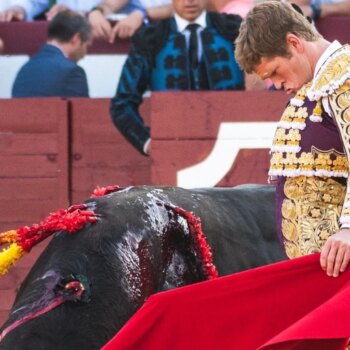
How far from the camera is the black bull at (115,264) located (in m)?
3.94

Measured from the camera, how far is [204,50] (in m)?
6.36

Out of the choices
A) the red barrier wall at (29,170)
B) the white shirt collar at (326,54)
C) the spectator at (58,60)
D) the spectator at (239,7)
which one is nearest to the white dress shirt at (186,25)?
the spectator at (239,7)

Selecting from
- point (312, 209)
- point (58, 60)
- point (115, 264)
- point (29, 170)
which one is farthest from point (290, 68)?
point (29, 170)

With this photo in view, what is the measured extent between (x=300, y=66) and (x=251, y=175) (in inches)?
105

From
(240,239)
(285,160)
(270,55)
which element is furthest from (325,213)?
(240,239)

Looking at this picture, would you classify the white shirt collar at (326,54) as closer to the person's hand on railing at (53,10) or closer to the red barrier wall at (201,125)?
the red barrier wall at (201,125)

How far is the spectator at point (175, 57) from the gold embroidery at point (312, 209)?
100 inches

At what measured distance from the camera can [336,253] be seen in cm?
345

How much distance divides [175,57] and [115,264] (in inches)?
94.1

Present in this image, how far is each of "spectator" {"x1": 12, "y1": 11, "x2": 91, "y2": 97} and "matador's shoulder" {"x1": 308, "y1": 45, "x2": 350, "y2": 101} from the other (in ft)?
9.80

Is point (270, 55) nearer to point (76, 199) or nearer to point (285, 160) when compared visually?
point (285, 160)

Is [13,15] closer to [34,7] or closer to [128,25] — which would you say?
[34,7]

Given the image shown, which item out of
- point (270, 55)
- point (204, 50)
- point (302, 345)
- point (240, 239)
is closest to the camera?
point (302, 345)

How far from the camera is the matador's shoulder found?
363 centimetres
